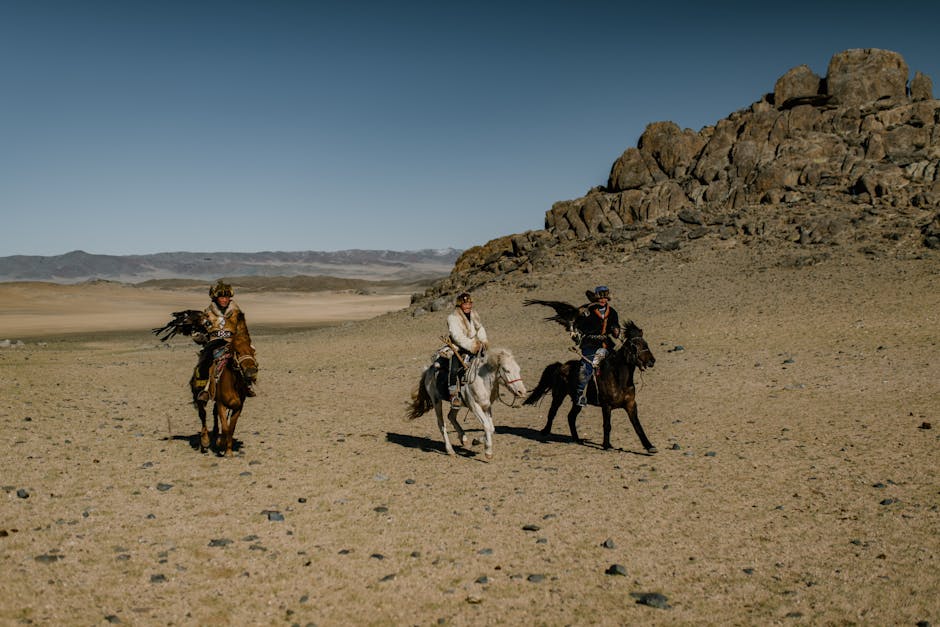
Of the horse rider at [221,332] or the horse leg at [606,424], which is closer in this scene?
the horse rider at [221,332]

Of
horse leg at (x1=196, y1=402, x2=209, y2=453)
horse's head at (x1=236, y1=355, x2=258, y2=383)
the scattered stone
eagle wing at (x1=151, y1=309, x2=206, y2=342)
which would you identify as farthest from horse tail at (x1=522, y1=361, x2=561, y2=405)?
the scattered stone

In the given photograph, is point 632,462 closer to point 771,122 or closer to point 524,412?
point 524,412

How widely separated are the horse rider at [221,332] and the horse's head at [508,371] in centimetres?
412

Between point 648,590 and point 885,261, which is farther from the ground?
point 885,261

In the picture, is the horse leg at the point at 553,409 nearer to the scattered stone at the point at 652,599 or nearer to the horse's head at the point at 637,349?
the horse's head at the point at 637,349

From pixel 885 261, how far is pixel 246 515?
3788 cm

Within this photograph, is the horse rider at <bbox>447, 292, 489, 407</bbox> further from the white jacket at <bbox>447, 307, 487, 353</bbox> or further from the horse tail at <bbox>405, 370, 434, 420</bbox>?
the horse tail at <bbox>405, 370, 434, 420</bbox>

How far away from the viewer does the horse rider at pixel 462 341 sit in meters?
11.0

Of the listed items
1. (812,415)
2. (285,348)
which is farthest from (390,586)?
(285,348)

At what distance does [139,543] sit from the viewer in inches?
280

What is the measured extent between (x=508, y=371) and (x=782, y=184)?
4583cm

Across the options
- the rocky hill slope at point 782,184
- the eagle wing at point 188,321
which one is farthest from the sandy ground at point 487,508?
the rocky hill slope at point 782,184

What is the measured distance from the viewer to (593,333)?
473 inches

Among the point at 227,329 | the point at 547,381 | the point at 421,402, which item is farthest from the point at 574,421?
the point at 227,329
